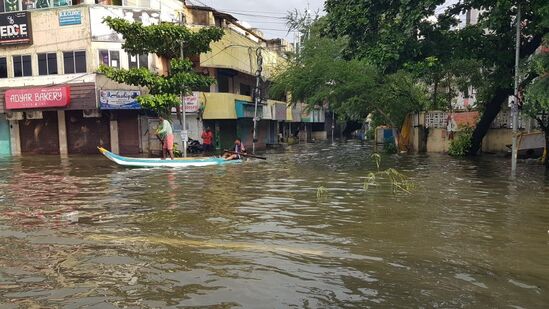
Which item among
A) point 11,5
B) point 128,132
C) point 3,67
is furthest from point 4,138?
point 128,132

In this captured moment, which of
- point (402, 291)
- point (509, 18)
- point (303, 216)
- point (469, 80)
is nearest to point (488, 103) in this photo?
point (469, 80)

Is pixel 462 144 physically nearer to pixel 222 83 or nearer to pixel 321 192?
pixel 321 192

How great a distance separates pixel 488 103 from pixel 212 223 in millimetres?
18131

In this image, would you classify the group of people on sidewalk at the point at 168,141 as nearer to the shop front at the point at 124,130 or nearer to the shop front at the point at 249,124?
the shop front at the point at 124,130

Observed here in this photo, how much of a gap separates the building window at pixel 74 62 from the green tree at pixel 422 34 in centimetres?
1593

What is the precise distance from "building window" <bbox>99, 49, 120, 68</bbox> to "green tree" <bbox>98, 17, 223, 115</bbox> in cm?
536

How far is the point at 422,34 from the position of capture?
1727cm

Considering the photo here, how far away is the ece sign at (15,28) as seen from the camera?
28047 millimetres

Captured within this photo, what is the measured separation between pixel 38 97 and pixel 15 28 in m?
4.44

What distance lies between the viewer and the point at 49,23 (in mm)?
27734

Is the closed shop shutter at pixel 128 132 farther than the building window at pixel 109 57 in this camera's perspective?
Yes

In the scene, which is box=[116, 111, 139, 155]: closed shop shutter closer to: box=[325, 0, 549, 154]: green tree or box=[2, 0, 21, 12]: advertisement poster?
box=[2, 0, 21, 12]: advertisement poster

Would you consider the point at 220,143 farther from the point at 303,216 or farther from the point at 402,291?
the point at 402,291

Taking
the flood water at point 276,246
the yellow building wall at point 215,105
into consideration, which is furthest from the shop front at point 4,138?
the flood water at point 276,246
